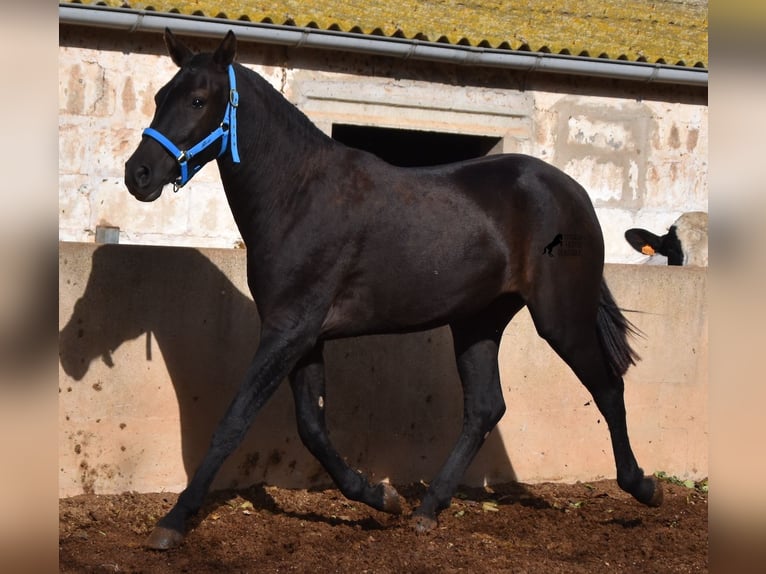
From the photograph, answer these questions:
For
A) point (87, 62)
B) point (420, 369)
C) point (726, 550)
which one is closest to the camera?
point (726, 550)

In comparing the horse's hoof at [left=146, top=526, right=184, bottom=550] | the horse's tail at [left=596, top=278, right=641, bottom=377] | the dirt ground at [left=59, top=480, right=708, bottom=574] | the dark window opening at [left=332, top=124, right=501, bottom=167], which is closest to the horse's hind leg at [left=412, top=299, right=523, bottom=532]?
the dirt ground at [left=59, top=480, right=708, bottom=574]

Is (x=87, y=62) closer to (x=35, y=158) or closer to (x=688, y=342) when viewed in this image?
(x=688, y=342)

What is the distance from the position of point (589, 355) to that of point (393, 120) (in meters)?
4.69

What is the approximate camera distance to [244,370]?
5.65m

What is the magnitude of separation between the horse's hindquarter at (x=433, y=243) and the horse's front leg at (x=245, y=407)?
0.98ft

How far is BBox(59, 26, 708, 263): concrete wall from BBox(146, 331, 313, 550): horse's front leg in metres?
4.33

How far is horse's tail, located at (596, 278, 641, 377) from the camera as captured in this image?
17.7 ft

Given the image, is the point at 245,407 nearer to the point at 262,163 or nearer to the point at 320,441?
the point at 320,441

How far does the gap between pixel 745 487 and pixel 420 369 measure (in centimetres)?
505

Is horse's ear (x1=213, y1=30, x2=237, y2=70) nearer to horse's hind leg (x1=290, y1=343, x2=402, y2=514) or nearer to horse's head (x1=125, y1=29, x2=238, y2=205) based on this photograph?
horse's head (x1=125, y1=29, x2=238, y2=205)

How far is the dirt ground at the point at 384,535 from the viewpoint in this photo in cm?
410

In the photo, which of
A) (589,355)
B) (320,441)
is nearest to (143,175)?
(320,441)

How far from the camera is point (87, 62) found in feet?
27.5

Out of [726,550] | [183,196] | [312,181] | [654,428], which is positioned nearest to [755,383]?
[726,550]
